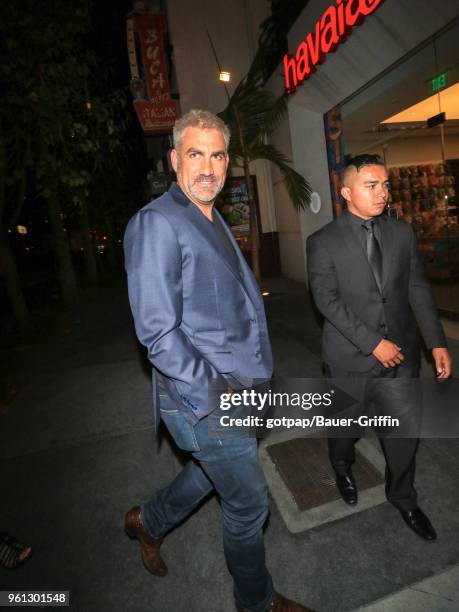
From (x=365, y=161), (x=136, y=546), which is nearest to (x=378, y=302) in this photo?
(x=365, y=161)

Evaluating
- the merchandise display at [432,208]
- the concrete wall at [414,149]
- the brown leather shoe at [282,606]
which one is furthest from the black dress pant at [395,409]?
the concrete wall at [414,149]

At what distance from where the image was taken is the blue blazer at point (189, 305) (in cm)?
158

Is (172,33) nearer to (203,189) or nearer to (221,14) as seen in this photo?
(221,14)

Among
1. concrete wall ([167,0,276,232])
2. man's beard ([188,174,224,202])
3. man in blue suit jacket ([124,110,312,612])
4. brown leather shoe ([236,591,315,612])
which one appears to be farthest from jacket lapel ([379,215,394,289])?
concrete wall ([167,0,276,232])

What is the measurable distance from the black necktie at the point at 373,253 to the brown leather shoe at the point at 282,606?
178 centimetres

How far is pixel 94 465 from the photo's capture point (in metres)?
3.63

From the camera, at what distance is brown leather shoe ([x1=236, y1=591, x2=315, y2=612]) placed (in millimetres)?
1955

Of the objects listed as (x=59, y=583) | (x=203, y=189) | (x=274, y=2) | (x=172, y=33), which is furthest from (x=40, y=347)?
(x=172, y=33)

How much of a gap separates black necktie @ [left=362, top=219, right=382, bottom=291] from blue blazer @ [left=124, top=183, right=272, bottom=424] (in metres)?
1.01

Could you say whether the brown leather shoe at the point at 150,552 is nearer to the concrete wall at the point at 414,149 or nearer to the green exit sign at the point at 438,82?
the concrete wall at the point at 414,149

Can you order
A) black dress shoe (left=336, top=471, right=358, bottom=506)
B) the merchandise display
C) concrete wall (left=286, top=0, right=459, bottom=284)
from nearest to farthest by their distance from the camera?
1. black dress shoe (left=336, top=471, right=358, bottom=506)
2. concrete wall (left=286, top=0, right=459, bottom=284)
3. the merchandise display

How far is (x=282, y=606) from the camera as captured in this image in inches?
77.7

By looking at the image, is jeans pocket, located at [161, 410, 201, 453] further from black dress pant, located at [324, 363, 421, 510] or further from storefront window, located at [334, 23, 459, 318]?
storefront window, located at [334, 23, 459, 318]
